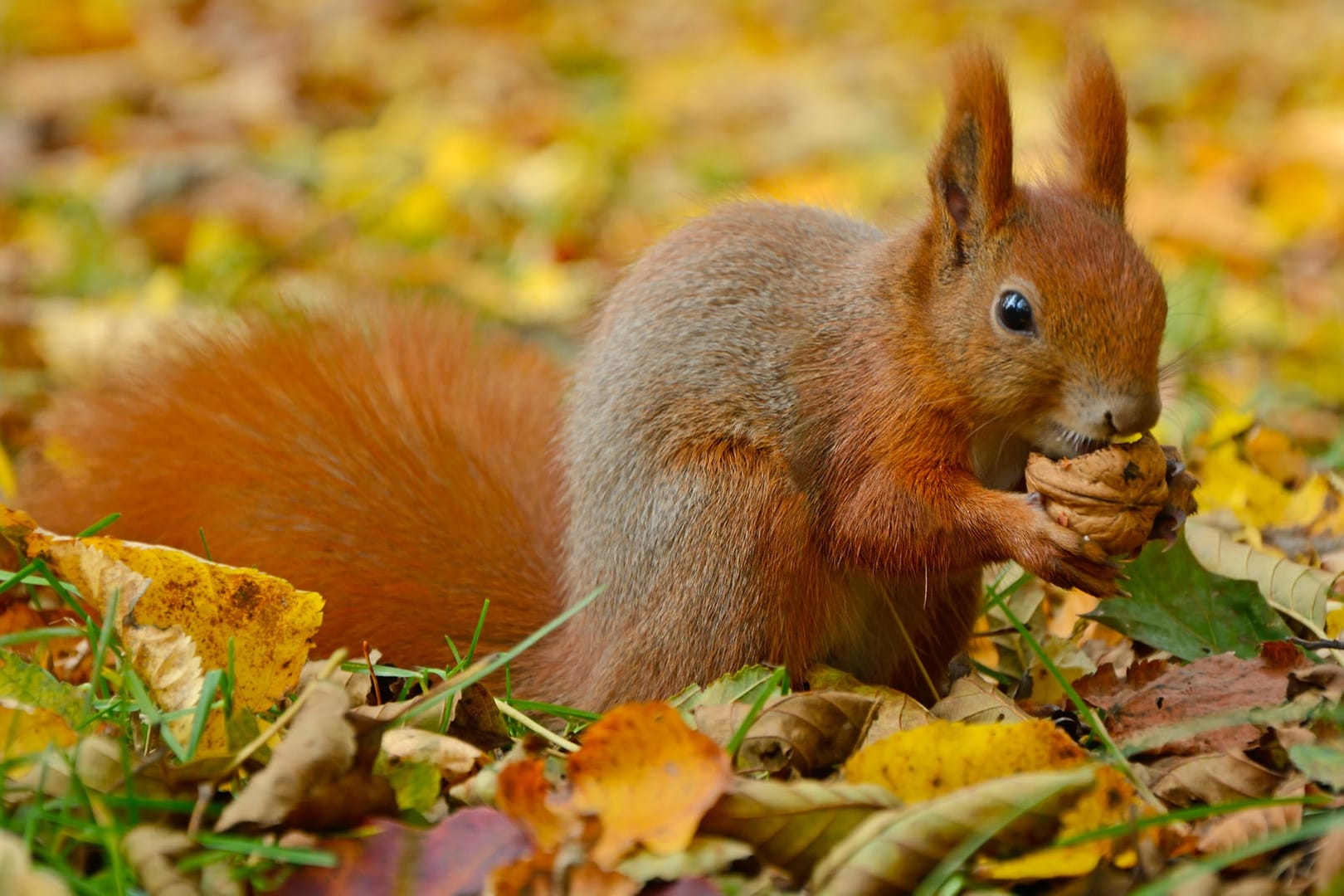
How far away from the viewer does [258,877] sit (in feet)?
3.92

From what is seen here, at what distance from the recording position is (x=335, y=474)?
6.25 feet

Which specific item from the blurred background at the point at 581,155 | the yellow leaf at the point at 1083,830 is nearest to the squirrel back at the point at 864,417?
the blurred background at the point at 581,155

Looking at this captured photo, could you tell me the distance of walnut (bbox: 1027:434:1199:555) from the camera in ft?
5.06

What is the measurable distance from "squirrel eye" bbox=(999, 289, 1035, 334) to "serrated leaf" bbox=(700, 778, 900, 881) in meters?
0.60

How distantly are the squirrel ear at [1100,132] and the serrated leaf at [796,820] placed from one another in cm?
86

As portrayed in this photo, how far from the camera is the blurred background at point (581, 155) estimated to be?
10.1 ft

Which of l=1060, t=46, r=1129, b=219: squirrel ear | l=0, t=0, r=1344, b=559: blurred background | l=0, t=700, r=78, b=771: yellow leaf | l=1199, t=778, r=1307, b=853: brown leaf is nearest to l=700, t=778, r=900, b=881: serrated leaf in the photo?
l=1199, t=778, r=1307, b=853: brown leaf

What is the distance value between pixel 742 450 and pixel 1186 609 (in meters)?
0.58

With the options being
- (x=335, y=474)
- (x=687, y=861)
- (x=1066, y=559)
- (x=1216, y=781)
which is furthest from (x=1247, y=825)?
(x=335, y=474)

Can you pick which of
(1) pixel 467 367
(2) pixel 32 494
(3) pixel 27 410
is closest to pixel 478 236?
(3) pixel 27 410

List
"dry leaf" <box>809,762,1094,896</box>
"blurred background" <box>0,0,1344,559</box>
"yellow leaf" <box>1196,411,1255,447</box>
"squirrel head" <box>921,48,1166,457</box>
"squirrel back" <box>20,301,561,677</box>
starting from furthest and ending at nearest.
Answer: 1. "blurred background" <box>0,0,1344,559</box>
2. "yellow leaf" <box>1196,411,1255,447</box>
3. "squirrel back" <box>20,301,561,677</box>
4. "squirrel head" <box>921,48,1166,457</box>
5. "dry leaf" <box>809,762,1094,896</box>

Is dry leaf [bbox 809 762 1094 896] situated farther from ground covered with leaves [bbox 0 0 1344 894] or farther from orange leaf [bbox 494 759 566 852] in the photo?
orange leaf [bbox 494 759 566 852]

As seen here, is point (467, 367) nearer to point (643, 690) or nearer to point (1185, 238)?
point (643, 690)

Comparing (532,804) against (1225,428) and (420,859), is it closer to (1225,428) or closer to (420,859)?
(420,859)
